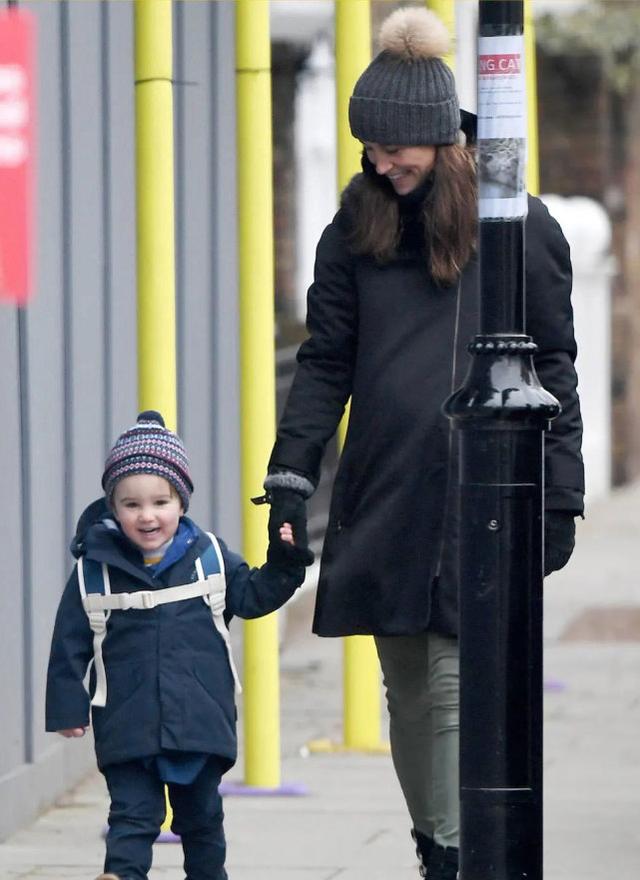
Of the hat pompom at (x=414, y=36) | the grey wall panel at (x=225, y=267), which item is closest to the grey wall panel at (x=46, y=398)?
the hat pompom at (x=414, y=36)

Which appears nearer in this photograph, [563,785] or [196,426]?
[563,785]

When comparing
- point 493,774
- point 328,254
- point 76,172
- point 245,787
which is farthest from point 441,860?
point 76,172

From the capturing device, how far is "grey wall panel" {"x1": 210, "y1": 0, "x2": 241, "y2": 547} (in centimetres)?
852

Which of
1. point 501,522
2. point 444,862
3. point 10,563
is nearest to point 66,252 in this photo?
point 10,563

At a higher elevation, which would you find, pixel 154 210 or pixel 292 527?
pixel 154 210

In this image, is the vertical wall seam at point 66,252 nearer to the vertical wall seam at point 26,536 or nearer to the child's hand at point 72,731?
the vertical wall seam at point 26,536

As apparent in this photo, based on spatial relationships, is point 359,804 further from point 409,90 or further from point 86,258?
point 409,90

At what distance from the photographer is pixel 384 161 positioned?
4773mm

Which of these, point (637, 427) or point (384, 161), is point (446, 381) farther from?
point (637, 427)

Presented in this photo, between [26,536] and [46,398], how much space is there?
423mm

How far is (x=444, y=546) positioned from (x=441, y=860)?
674mm

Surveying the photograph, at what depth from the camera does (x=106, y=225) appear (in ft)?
23.5

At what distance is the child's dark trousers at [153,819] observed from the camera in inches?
186

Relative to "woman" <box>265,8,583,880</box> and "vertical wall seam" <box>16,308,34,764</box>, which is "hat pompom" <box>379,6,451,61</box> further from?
"vertical wall seam" <box>16,308,34,764</box>
